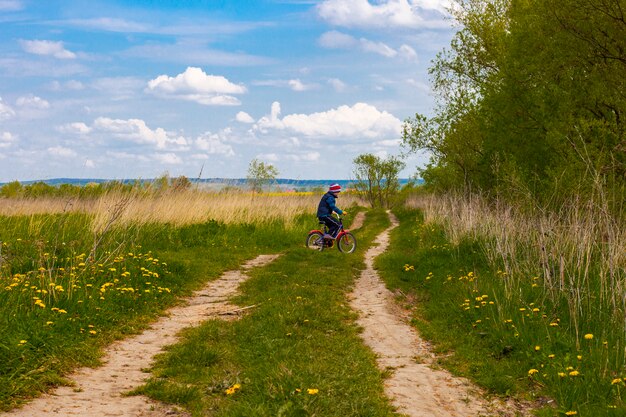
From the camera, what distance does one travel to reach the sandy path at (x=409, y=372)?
207 inches

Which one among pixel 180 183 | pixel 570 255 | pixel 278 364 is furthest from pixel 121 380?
pixel 180 183

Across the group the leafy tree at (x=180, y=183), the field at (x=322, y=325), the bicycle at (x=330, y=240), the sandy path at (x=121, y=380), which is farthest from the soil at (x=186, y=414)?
the leafy tree at (x=180, y=183)

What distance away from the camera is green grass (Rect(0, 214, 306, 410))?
577 centimetres

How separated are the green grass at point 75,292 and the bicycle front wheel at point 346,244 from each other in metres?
2.98

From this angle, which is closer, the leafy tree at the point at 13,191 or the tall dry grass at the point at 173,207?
the tall dry grass at the point at 173,207

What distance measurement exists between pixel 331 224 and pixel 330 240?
523 millimetres

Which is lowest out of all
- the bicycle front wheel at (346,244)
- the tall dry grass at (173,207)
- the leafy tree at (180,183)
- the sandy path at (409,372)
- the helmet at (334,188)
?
the sandy path at (409,372)

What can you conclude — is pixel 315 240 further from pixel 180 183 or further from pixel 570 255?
pixel 570 255

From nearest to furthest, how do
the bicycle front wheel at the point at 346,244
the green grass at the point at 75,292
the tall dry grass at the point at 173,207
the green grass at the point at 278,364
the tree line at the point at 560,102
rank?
the green grass at the point at 278,364
the green grass at the point at 75,292
the tree line at the point at 560,102
the tall dry grass at the point at 173,207
the bicycle front wheel at the point at 346,244

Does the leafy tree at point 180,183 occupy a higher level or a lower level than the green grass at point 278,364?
higher

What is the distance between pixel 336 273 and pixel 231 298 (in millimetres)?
3381

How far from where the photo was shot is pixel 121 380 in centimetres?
590

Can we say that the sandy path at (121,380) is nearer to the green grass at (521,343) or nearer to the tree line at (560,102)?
the green grass at (521,343)

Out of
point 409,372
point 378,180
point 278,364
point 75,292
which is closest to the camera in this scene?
point 278,364
